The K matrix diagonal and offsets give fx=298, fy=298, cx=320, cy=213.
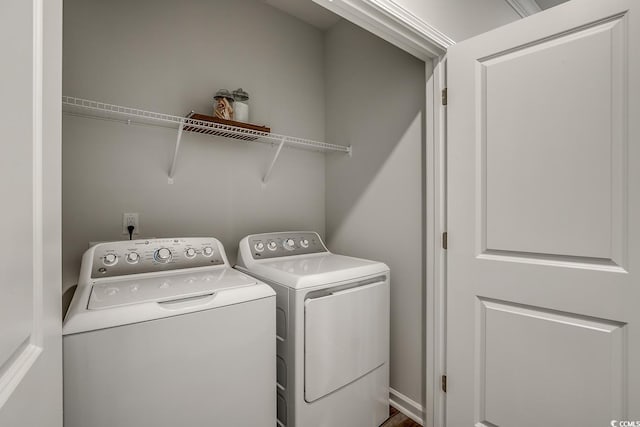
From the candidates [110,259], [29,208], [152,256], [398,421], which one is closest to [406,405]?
[398,421]

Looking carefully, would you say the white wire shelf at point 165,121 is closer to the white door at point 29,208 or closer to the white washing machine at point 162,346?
the white washing machine at point 162,346

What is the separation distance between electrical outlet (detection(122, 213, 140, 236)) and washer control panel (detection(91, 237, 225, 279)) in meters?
0.26

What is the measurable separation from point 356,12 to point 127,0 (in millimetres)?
1353

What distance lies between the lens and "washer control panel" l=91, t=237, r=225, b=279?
136 cm

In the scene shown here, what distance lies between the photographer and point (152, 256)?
4.81 ft

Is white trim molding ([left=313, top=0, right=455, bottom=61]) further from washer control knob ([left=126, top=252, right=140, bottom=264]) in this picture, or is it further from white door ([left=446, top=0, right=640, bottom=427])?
washer control knob ([left=126, top=252, right=140, bottom=264])

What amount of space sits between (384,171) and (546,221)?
0.99m

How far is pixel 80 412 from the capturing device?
0.90m

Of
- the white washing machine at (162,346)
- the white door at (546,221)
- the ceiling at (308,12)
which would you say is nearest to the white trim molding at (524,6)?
the white door at (546,221)

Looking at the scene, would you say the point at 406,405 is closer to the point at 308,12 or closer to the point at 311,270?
the point at 311,270

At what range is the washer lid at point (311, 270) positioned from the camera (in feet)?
4.70

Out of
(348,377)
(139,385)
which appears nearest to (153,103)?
(139,385)

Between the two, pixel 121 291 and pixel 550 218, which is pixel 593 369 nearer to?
pixel 550 218

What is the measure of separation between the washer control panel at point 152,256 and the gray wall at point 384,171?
105 centimetres
